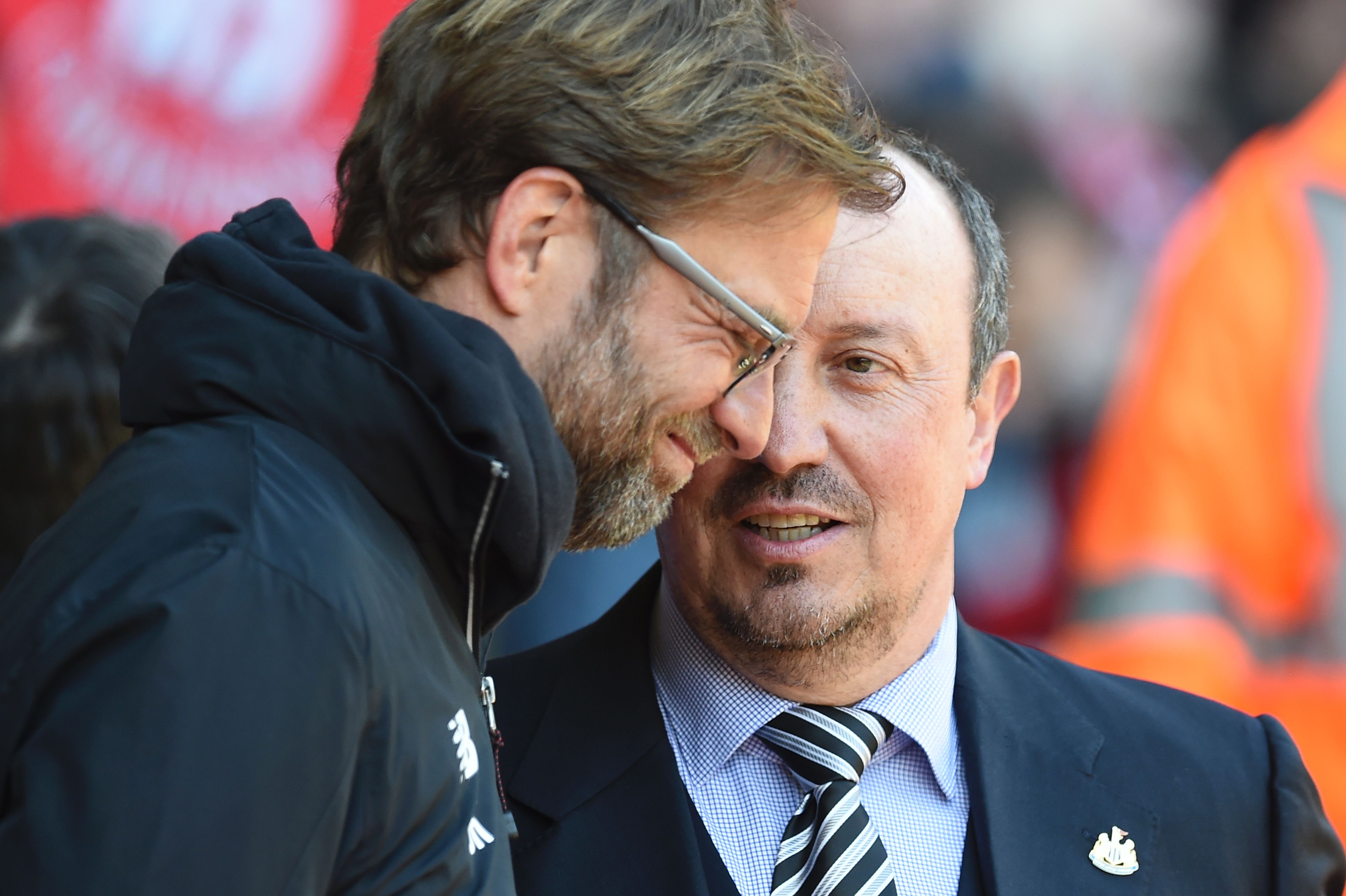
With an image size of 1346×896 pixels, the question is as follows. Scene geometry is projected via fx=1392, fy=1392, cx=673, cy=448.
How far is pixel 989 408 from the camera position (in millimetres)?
2393

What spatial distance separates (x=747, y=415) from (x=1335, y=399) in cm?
274

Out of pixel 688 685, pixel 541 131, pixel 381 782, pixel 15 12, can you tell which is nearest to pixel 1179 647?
pixel 688 685

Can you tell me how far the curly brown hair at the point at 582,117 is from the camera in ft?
5.04

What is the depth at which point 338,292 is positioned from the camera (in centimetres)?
129

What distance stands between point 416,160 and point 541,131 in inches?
6.5

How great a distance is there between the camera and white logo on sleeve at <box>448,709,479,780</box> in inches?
49.1

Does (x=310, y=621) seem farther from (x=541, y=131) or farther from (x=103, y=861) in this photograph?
(x=541, y=131)

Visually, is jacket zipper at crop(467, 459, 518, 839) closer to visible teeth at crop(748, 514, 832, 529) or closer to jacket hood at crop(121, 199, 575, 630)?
jacket hood at crop(121, 199, 575, 630)

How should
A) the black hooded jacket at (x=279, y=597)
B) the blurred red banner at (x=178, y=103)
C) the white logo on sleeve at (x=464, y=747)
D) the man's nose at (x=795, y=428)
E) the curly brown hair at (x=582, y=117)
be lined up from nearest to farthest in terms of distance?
1. the black hooded jacket at (x=279, y=597)
2. the white logo on sleeve at (x=464, y=747)
3. the curly brown hair at (x=582, y=117)
4. the man's nose at (x=795, y=428)
5. the blurred red banner at (x=178, y=103)

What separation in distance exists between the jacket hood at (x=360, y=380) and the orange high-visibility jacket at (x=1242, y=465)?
301 cm

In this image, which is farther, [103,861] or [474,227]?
[474,227]

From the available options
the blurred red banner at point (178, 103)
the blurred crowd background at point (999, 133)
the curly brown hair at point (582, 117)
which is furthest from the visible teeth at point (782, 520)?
the blurred red banner at point (178, 103)

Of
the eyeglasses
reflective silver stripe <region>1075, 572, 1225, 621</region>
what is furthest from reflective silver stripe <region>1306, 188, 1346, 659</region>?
the eyeglasses

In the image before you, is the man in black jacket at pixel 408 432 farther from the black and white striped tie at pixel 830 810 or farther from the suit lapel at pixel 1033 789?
the suit lapel at pixel 1033 789
